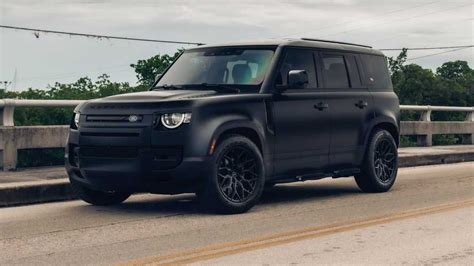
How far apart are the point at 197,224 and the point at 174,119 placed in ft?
3.67

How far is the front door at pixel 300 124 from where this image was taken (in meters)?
9.39

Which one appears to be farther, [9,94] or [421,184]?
[9,94]

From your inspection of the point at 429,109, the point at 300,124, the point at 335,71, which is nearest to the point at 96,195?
the point at 300,124

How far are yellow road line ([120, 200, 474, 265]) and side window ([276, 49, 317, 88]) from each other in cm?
202

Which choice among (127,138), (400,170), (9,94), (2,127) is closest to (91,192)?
(127,138)

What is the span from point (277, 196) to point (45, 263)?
15.9 feet

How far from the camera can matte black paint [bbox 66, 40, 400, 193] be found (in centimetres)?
838

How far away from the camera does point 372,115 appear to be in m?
10.9

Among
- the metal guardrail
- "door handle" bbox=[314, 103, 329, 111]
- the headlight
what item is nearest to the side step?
"door handle" bbox=[314, 103, 329, 111]

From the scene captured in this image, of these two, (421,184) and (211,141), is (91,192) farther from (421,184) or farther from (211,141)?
(421,184)

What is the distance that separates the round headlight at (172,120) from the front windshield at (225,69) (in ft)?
3.60

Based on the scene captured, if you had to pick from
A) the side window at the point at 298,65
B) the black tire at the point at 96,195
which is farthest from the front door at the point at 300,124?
the black tire at the point at 96,195

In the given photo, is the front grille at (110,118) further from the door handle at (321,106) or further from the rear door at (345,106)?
the rear door at (345,106)

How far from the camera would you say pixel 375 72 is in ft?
37.1
